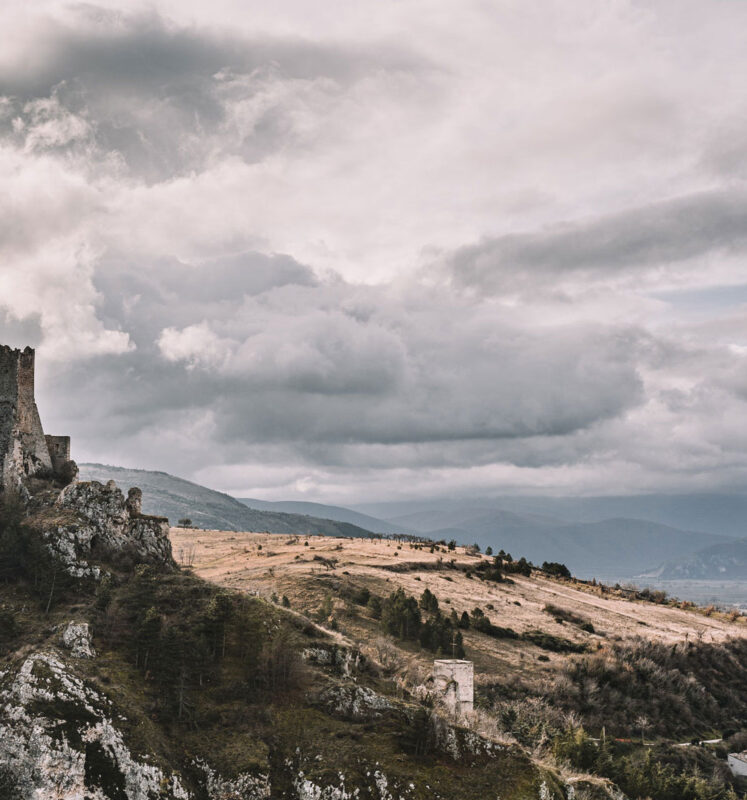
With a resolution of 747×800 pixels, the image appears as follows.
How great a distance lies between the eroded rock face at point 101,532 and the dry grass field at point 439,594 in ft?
78.4

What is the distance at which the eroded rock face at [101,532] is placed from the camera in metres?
60.0

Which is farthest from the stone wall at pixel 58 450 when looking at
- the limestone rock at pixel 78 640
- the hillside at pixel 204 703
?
the limestone rock at pixel 78 640

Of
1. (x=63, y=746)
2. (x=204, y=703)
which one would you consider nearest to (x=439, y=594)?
(x=204, y=703)

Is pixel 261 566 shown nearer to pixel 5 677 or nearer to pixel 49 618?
pixel 49 618

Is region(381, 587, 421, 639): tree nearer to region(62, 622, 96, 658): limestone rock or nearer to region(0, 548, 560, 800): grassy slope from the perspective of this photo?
region(0, 548, 560, 800): grassy slope

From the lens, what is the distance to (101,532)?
208 feet

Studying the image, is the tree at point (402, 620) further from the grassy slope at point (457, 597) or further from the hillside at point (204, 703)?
the hillside at point (204, 703)

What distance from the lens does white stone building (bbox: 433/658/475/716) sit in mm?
67469

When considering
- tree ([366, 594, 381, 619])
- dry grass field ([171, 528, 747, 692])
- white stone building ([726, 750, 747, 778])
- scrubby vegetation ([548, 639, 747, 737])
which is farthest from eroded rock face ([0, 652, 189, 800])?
white stone building ([726, 750, 747, 778])

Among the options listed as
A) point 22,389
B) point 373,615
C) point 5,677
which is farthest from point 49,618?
point 373,615

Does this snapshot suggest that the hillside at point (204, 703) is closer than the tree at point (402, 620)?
Yes

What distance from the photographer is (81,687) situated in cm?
4497

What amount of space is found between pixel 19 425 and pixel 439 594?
8655 centimetres

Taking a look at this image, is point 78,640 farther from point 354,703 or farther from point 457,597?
point 457,597
